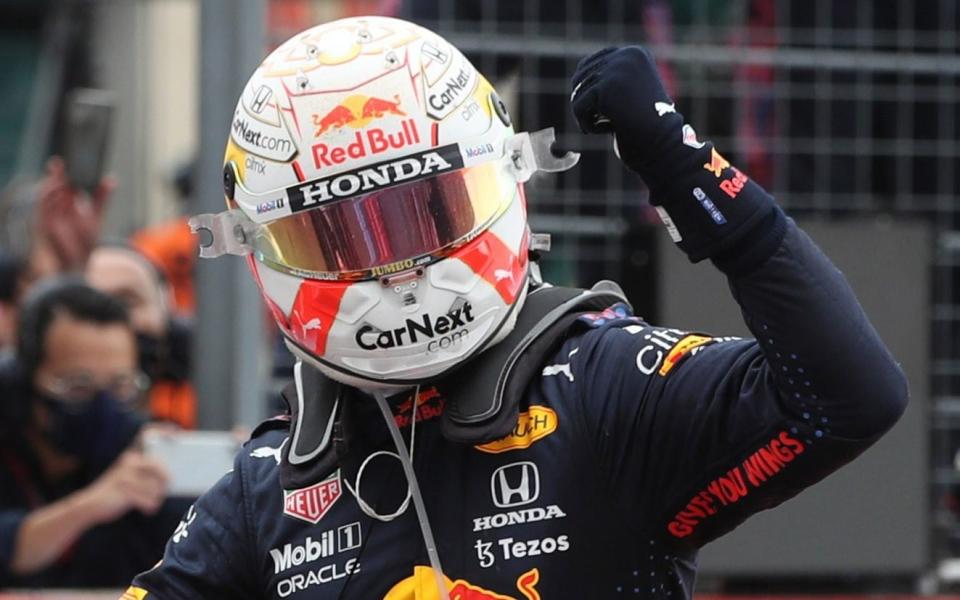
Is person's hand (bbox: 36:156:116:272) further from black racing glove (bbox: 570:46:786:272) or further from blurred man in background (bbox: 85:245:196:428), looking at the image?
black racing glove (bbox: 570:46:786:272)

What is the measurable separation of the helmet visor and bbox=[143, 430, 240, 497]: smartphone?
219 centimetres

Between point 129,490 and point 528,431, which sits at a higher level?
point 528,431

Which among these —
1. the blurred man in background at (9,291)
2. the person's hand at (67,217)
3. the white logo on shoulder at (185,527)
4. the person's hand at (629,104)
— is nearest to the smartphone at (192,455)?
the person's hand at (67,217)

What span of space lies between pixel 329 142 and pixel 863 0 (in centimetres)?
326

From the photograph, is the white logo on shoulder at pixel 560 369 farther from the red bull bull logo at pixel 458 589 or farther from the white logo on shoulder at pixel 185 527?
the white logo on shoulder at pixel 185 527

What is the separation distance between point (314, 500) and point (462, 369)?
10.8 inches

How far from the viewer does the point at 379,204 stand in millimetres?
2660

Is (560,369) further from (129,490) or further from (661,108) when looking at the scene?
(129,490)

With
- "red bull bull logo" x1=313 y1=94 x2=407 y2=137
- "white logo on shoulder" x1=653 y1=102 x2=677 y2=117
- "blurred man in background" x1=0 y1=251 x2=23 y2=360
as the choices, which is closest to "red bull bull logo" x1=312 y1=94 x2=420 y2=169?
"red bull bull logo" x1=313 y1=94 x2=407 y2=137

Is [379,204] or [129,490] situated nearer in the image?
[379,204]

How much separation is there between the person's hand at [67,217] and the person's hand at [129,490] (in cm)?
133

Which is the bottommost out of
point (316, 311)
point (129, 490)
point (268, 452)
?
point (129, 490)

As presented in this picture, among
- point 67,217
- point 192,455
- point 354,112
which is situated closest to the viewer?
point 354,112

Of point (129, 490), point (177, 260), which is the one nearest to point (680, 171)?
point (129, 490)
